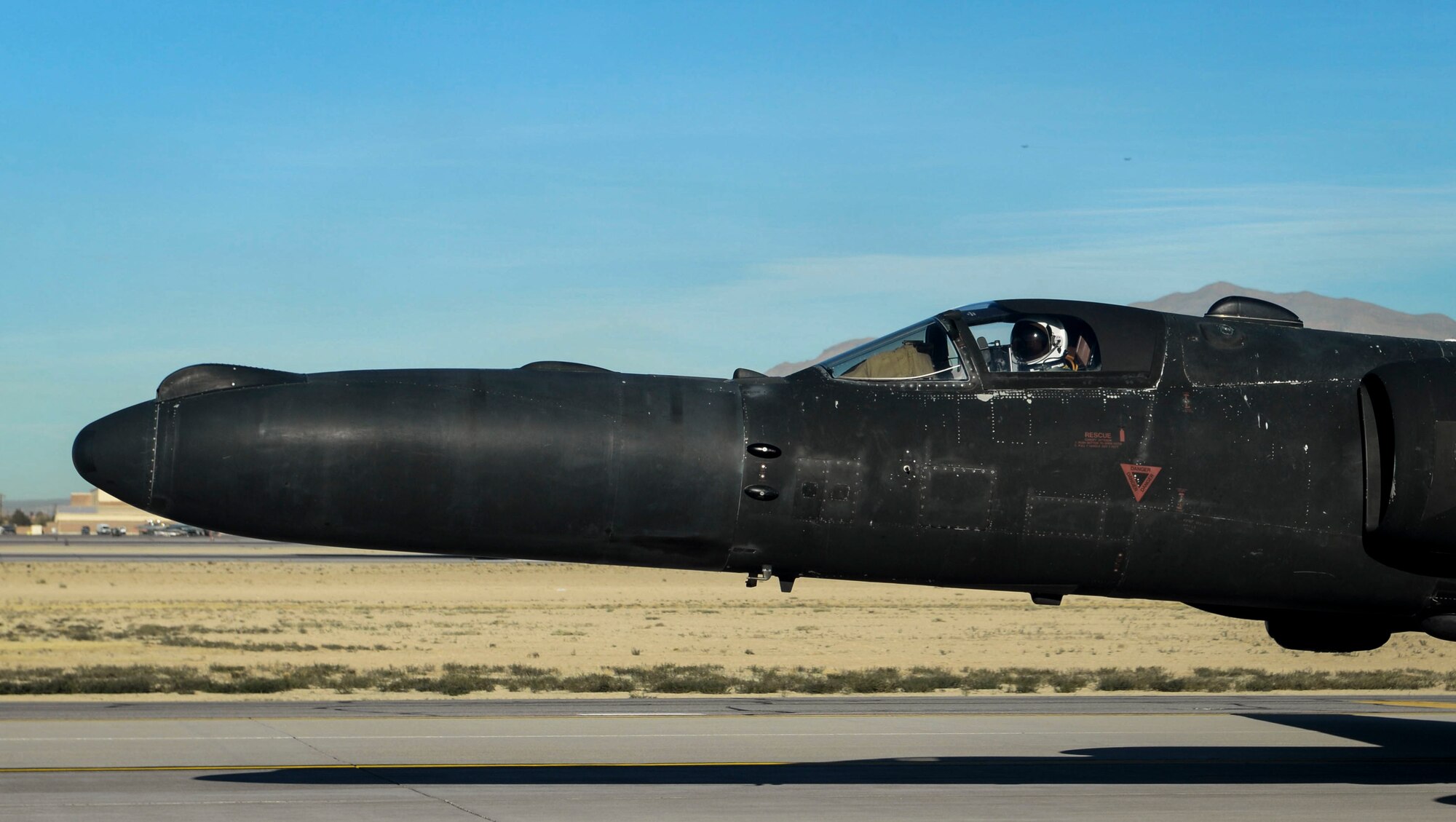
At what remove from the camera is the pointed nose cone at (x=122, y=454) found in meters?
7.77

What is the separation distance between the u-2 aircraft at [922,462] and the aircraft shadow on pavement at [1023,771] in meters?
3.94

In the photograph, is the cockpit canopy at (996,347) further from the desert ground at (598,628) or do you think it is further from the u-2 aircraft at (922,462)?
the desert ground at (598,628)

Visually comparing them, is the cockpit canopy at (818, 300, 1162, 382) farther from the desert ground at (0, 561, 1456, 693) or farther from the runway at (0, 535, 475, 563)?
the runway at (0, 535, 475, 563)

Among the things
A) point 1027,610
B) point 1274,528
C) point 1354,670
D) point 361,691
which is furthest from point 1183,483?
point 1027,610

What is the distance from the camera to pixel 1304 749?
1522cm

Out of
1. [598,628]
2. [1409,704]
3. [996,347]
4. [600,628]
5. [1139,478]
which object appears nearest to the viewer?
[1139,478]

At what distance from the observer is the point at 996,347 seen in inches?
357

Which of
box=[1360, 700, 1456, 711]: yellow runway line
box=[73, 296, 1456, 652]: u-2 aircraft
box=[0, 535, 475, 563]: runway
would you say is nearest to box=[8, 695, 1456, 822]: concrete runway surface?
box=[1360, 700, 1456, 711]: yellow runway line

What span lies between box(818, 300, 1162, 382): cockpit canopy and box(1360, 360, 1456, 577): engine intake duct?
151cm

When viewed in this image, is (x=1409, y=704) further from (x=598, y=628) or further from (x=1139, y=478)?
(x=598, y=628)

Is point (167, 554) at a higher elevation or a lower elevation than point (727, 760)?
lower

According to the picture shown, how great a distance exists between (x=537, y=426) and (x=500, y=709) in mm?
10852

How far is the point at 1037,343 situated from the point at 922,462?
118 cm

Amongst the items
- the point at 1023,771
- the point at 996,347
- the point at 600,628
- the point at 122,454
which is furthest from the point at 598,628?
the point at 122,454
